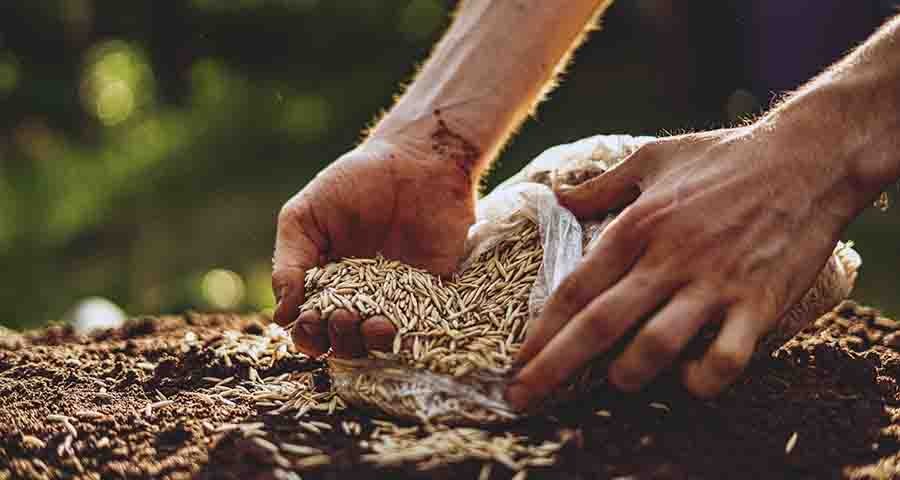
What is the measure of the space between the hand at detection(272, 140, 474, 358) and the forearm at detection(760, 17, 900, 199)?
89cm

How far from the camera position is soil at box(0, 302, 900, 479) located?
1.68m

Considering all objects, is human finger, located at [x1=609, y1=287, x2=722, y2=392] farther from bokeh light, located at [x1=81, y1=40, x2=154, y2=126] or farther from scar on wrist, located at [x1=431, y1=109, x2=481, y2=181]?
bokeh light, located at [x1=81, y1=40, x2=154, y2=126]

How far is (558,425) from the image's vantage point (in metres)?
1.84

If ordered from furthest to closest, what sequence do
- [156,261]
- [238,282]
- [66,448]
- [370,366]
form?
[156,261] < [238,282] < [370,366] < [66,448]

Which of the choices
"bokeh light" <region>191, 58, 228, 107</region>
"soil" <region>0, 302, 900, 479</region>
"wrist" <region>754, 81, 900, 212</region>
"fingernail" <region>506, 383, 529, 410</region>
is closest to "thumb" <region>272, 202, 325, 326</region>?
"soil" <region>0, 302, 900, 479</region>

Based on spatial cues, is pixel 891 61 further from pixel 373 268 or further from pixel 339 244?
pixel 339 244

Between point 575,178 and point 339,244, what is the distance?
653mm

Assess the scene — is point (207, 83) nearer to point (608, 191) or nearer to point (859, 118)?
point (608, 191)

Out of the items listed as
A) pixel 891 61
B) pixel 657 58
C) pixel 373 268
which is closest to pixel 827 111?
pixel 891 61

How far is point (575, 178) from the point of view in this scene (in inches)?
90.2

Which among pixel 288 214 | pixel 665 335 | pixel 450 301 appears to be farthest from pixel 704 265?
pixel 288 214

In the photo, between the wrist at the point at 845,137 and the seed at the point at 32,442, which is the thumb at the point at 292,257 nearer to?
the seed at the point at 32,442

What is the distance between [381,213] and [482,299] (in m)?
0.47

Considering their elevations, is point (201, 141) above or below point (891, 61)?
below
